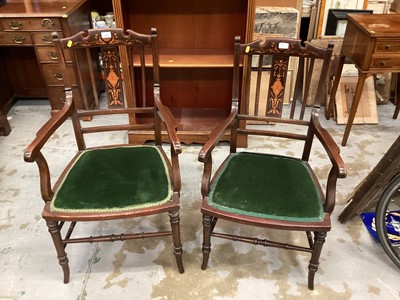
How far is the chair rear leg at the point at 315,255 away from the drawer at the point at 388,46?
137 cm

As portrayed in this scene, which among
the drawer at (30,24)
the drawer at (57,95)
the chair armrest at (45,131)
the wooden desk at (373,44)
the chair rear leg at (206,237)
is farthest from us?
the drawer at (57,95)

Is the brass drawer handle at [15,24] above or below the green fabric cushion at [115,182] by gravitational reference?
above

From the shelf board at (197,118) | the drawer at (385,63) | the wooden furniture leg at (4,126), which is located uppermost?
the drawer at (385,63)

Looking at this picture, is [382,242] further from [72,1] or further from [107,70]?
[72,1]

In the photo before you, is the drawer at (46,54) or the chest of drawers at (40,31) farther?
the drawer at (46,54)

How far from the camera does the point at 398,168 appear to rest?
5.41ft

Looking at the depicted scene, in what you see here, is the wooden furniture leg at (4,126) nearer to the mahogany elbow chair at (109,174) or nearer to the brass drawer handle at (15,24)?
the brass drawer handle at (15,24)

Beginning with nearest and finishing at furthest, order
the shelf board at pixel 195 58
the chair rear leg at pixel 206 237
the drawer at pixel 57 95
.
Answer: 1. the chair rear leg at pixel 206 237
2. the shelf board at pixel 195 58
3. the drawer at pixel 57 95

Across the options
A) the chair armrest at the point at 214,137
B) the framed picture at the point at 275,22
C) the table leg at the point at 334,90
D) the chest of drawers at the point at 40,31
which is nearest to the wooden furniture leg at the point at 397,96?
the table leg at the point at 334,90

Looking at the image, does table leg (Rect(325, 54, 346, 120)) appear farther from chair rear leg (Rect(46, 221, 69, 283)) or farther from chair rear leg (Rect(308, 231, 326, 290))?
chair rear leg (Rect(46, 221, 69, 283))

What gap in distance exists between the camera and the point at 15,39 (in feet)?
8.25

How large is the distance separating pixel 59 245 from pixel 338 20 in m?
2.59

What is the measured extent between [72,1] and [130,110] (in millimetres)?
1460

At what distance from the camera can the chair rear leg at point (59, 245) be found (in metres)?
1.44
